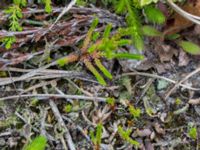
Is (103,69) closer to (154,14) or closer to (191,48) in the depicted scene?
(154,14)

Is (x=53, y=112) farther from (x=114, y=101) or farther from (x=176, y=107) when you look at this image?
(x=176, y=107)

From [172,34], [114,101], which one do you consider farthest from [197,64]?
[114,101]

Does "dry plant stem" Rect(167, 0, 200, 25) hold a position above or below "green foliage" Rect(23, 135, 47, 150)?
above

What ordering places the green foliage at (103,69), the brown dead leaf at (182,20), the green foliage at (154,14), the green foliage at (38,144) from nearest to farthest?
the green foliage at (38,144), the green foliage at (103,69), the green foliage at (154,14), the brown dead leaf at (182,20)

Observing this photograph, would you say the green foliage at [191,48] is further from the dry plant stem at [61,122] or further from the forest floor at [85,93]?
the dry plant stem at [61,122]

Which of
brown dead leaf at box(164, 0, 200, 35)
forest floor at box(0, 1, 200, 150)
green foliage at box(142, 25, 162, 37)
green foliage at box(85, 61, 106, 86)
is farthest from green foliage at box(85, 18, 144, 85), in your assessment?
brown dead leaf at box(164, 0, 200, 35)

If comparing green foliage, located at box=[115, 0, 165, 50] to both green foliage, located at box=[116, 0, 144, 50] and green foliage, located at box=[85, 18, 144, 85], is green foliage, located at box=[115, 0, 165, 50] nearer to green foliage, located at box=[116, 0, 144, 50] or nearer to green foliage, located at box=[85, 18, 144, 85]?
green foliage, located at box=[116, 0, 144, 50]

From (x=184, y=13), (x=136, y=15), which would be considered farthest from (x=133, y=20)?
(x=184, y=13)

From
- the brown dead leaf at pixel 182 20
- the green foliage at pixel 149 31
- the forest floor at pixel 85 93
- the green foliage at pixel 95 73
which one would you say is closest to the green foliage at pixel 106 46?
the green foliage at pixel 95 73
